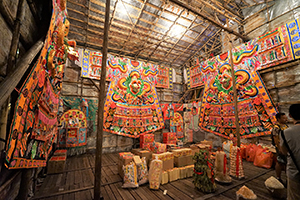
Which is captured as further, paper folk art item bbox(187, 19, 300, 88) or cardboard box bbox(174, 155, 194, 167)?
paper folk art item bbox(187, 19, 300, 88)

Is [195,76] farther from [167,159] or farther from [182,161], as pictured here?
[167,159]

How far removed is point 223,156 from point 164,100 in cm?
536

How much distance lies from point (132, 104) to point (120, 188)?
13.3 feet

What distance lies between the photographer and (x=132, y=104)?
6617 millimetres

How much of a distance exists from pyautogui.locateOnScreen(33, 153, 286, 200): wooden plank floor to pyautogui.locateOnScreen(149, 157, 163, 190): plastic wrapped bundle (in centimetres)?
12

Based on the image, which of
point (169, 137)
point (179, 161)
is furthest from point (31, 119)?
point (169, 137)

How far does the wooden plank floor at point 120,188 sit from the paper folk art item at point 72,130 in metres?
1.71

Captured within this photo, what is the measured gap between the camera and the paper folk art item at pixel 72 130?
17.3 feet

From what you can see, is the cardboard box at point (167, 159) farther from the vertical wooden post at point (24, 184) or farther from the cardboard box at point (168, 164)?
the vertical wooden post at point (24, 184)

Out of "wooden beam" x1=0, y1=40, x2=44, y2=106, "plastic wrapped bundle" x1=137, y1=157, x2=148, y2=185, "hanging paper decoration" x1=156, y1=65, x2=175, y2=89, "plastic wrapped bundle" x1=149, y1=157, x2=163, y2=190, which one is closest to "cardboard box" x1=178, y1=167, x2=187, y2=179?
"plastic wrapped bundle" x1=149, y1=157, x2=163, y2=190

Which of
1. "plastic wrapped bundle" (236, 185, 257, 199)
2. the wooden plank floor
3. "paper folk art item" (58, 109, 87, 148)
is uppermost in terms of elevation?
"paper folk art item" (58, 109, 87, 148)

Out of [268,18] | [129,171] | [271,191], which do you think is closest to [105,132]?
[129,171]

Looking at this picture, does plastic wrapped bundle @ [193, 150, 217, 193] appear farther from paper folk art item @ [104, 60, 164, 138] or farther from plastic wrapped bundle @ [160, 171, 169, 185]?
paper folk art item @ [104, 60, 164, 138]

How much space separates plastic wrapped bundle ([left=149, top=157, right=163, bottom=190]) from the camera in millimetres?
2968
